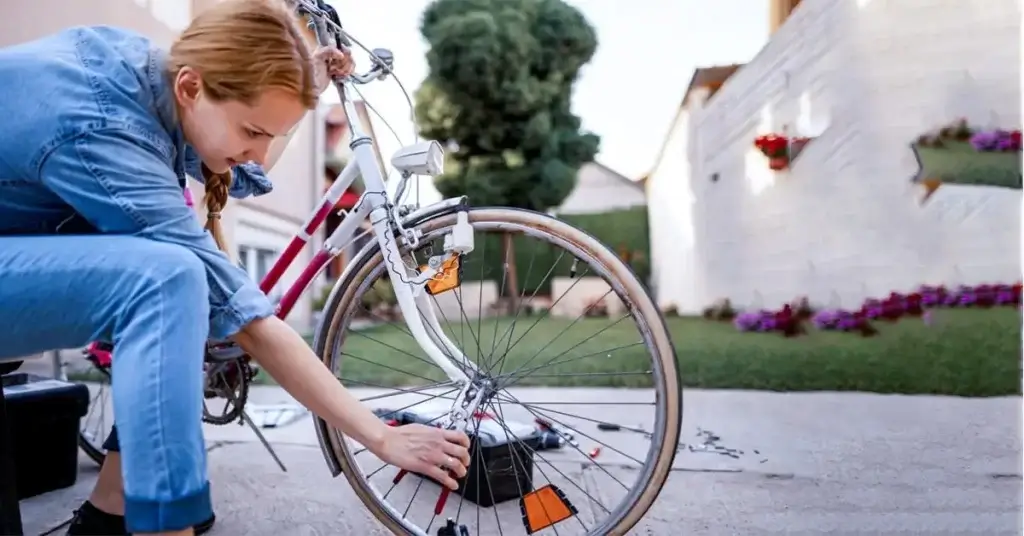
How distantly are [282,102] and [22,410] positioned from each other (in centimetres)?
98

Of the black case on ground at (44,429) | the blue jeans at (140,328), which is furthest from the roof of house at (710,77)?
the black case on ground at (44,429)

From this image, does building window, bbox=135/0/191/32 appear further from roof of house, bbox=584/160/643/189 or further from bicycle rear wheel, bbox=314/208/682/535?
roof of house, bbox=584/160/643/189

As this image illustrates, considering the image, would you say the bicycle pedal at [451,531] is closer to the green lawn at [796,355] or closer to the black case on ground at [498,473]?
the black case on ground at [498,473]

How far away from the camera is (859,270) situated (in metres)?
1.82

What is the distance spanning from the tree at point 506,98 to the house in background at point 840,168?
32cm

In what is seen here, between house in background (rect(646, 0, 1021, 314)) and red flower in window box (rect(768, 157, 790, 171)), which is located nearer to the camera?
house in background (rect(646, 0, 1021, 314))

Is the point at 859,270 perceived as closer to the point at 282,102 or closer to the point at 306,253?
the point at 306,253

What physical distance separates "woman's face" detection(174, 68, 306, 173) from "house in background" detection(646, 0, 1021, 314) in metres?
1.33

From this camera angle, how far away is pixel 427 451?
31.7 inches

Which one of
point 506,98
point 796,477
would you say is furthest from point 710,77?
point 796,477

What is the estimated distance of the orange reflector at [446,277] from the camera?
3.23ft

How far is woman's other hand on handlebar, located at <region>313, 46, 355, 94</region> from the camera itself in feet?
3.48

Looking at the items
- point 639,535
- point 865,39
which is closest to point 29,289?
point 639,535

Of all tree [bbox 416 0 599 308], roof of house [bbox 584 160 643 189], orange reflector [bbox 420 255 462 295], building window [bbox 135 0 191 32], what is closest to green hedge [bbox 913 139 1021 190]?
roof of house [bbox 584 160 643 189]
